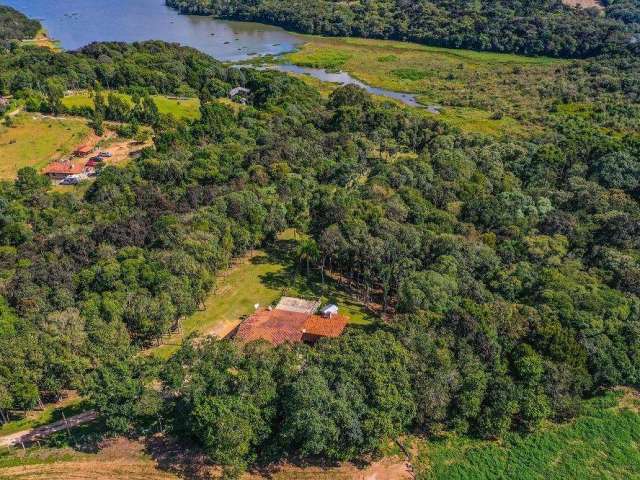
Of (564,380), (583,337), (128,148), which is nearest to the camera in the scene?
(564,380)

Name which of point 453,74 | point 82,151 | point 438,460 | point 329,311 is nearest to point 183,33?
point 453,74

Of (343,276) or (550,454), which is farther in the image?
(343,276)

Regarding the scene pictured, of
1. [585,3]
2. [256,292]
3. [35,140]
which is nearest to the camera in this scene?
[256,292]

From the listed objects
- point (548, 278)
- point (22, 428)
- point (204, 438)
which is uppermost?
point (548, 278)

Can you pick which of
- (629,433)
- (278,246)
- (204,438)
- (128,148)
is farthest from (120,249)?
(629,433)

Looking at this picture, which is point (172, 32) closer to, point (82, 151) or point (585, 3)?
point (82, 151)

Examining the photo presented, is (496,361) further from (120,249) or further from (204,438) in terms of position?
(120,249)
